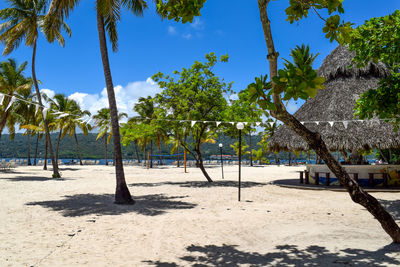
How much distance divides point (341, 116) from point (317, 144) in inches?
442

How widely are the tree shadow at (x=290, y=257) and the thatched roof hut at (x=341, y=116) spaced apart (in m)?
8.30

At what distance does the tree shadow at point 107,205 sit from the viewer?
8.11 meters

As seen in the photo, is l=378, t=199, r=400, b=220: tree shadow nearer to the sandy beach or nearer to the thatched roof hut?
the sandy beach

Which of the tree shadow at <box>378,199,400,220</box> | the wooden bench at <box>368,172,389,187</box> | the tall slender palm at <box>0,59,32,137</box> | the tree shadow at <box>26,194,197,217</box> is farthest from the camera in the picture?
the tall slender palm at <box>0,59,32,137</box>

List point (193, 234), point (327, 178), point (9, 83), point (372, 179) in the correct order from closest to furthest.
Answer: point (193, 234)
point (372, 179)
point (327, 178)
point (9, 83)

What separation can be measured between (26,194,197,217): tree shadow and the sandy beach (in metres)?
0.03

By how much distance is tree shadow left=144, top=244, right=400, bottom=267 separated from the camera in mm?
4199

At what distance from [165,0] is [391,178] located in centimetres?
1346

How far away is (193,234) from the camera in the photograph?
5852mm

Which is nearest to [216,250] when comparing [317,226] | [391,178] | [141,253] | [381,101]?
[141,253]

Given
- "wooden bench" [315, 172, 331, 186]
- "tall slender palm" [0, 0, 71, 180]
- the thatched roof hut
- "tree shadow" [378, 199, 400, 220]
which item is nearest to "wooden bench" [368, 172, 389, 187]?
the thatched roof hut

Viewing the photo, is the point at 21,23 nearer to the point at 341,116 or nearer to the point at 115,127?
the point at 115,127

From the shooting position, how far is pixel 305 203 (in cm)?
955

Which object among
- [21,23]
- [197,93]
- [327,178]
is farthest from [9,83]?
[327,178]
